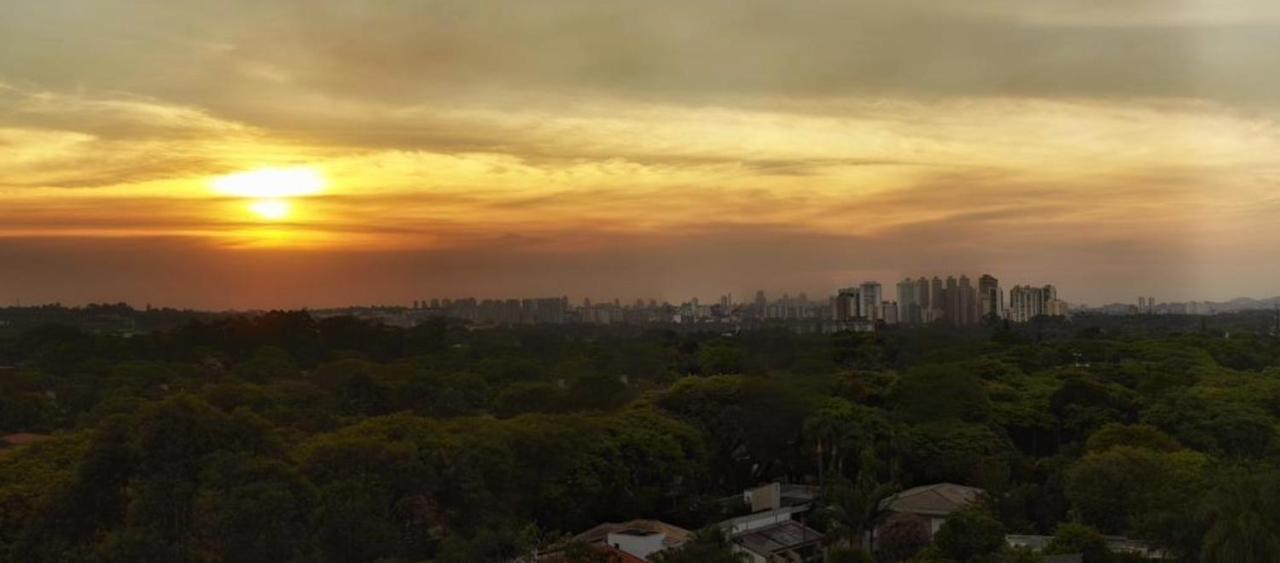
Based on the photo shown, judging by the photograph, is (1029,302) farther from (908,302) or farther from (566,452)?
(566,452)

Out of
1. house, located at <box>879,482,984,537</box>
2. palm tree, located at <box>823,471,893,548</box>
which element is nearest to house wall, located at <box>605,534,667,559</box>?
palm tree, located at <box>823,471,893,548</box>

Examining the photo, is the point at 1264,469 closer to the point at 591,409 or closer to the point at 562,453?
the point at 562,453

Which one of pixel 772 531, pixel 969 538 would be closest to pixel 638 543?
pixel 772 531

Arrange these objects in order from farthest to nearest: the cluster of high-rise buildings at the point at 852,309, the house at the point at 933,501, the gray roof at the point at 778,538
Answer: the cluster of high-rise buildings at the point at 852,309, the house at the point at 933,501, the gray roof at the point at 778,538

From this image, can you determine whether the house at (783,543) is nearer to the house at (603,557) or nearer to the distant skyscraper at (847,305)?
the house at (603,557)

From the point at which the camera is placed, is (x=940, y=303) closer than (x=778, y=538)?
No

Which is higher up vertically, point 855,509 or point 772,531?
point 855,509

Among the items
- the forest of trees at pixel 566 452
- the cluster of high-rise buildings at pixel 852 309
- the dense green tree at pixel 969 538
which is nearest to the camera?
the forest of trees at pixel 566 452

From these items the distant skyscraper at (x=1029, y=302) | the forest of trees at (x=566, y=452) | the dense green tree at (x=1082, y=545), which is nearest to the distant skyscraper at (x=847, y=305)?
the distant skyscraper at (x=1029, y=302)
